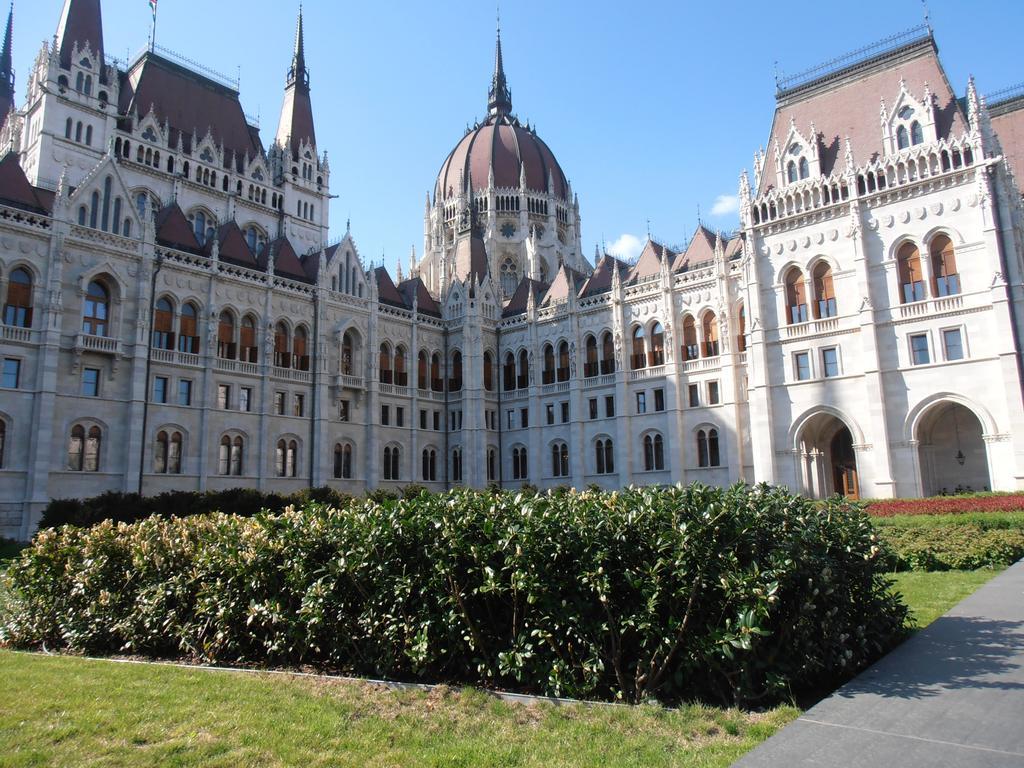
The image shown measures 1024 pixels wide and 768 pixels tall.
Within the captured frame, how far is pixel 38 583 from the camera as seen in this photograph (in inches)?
488

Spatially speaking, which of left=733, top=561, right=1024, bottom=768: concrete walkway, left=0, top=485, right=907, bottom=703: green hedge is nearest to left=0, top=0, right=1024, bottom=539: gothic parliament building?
left=0, top=485, right=907, bottom=703: green hedge

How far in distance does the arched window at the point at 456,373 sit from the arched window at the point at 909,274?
30.4m

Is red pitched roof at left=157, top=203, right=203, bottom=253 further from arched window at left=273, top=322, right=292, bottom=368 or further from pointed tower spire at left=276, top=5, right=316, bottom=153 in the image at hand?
pointed tower spire at left=276, top=5, right=316, bottom=153

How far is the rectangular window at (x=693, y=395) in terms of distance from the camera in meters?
44.9

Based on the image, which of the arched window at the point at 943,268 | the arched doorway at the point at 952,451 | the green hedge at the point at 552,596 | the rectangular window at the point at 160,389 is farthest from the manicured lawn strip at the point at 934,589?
the rectangular window at the point at 160,389

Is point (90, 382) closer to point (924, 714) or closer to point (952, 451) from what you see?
point (924, 714)

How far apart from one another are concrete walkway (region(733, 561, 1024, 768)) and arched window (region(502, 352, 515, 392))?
46.4 meters

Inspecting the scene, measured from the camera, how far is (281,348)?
44688mm

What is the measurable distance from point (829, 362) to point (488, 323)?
26.2 metres

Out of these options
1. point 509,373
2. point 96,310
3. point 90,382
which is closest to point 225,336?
point 96,310

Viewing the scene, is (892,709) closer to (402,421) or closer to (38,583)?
(38,583)

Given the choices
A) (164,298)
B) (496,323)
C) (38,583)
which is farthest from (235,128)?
(38,583)

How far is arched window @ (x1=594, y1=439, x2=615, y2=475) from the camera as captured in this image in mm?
48500

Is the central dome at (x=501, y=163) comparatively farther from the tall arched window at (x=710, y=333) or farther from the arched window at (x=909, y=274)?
Result: the arched window at (x=909, y=274)
